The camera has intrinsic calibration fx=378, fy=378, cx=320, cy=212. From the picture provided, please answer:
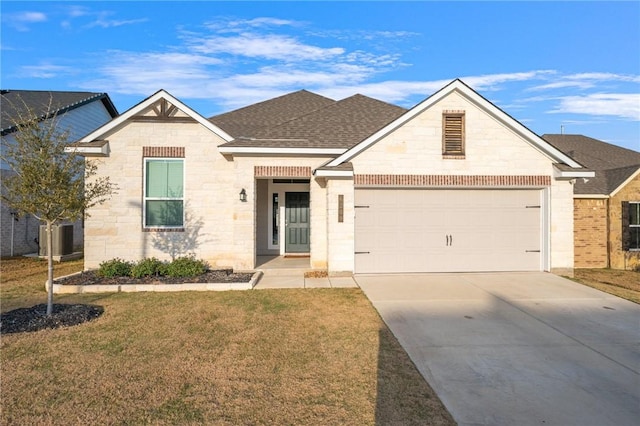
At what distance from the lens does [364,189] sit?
11.0 m

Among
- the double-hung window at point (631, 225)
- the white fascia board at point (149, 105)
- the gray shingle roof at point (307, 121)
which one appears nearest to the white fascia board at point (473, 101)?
the gray shingle roof at point (307, 121)

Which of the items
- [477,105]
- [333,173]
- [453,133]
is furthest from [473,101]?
[333,173]

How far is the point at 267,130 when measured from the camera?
12.4 m

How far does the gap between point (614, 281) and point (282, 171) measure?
10.3 metres

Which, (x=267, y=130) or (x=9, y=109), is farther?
(x=9, y=109)

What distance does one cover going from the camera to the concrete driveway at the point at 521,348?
12.8 ft

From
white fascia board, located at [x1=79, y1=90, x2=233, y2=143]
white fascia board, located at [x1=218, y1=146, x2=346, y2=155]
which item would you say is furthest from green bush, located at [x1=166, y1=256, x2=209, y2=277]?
white fascia board, located at [x1=79, y1=90, x2=233, y2=143]

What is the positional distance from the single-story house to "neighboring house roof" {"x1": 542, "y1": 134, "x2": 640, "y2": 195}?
12.5ft

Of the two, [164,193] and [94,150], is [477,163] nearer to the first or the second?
[164,193]

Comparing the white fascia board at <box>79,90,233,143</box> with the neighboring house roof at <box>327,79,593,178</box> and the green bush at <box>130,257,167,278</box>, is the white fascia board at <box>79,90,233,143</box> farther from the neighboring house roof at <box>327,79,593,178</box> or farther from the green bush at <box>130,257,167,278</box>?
the green bush at <box>130,257,167,278</box>

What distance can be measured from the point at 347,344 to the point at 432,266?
629 cm

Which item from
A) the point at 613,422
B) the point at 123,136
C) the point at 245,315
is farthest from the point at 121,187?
the point at 613,422

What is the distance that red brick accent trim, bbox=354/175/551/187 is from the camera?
10773mm

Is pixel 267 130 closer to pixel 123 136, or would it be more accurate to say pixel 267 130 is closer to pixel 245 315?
pixel 123 136
